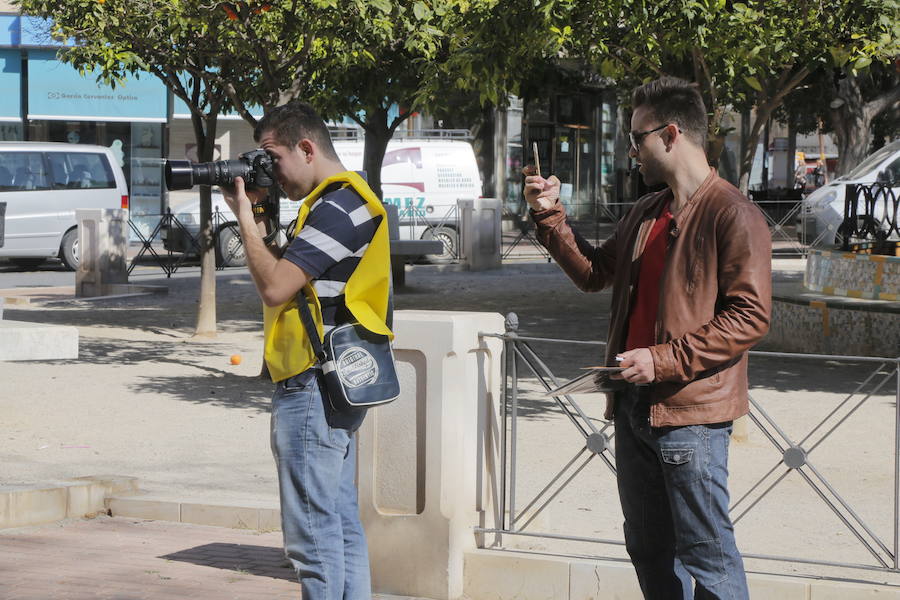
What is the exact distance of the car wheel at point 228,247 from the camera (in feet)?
75.7

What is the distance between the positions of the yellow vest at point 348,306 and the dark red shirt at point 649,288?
29.0 inches

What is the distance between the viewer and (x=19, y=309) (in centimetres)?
1645

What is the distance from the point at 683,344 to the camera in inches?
137

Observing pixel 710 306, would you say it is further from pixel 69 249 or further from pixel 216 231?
pixel 69 249

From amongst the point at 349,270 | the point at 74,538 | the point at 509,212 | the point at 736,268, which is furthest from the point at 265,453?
the point at 509,212

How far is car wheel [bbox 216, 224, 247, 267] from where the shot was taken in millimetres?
23062


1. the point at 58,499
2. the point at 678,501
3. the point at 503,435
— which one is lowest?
the point at 58,499

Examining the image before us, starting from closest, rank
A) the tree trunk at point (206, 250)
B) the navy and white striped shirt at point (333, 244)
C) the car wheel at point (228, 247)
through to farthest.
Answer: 1. the navy and white striped shirt at point (333, 244)
2. the tree trunk at point (206, 250)
3. the car wheel at point (228, 247)

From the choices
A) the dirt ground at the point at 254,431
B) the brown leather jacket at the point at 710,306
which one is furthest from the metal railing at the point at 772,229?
the brown leather jacket at the point at 710,306

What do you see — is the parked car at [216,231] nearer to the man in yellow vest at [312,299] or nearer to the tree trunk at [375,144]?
the tree trunk at [375,144]

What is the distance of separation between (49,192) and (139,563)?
17759 mm

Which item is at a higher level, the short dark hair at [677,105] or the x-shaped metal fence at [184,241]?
the short dark hair at [677,105]

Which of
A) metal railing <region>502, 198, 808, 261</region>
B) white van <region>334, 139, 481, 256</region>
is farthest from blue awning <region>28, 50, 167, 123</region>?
metal railing <region>502, 198, 808, 261</region>

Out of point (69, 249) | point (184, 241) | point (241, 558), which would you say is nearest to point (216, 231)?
point (184, 241)
